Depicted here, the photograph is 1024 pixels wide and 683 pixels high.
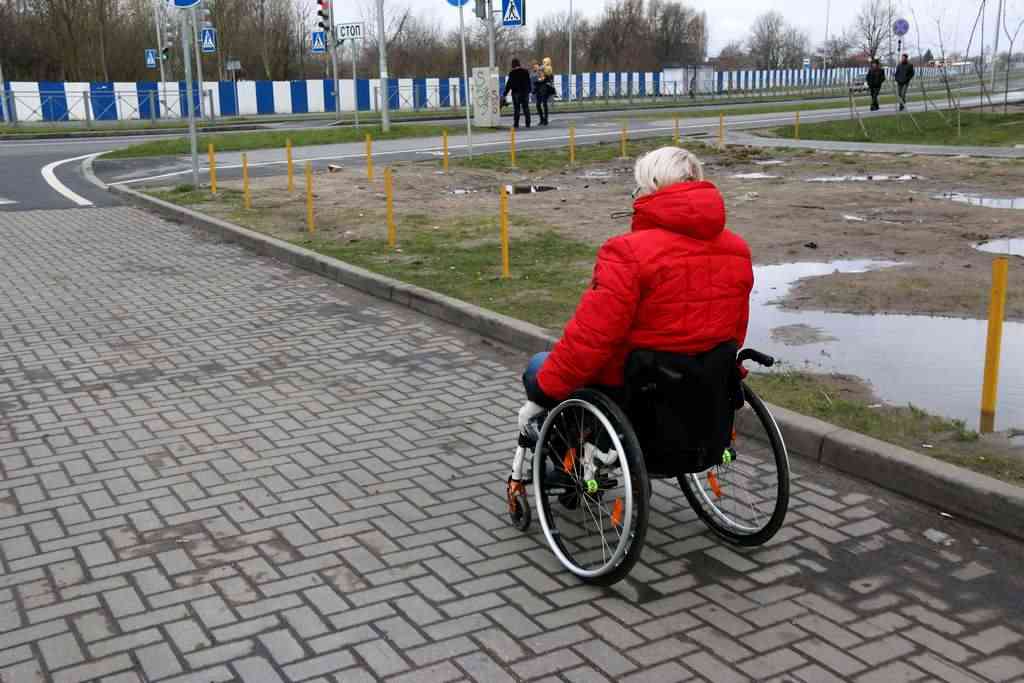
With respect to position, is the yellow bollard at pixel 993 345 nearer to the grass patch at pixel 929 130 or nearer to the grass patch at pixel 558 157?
the grass patch at pixel 558 157

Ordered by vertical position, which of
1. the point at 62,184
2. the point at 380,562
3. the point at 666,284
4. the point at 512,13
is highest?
the point at 512,13

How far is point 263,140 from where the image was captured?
97.5 feet

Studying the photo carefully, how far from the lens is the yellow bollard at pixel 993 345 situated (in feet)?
18.3

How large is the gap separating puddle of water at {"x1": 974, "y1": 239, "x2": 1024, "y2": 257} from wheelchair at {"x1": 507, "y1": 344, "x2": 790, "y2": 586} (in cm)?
711

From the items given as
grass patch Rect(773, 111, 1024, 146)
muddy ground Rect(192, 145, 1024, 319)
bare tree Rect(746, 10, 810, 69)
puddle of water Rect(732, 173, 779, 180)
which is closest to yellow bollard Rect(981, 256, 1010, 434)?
muddy ground Rect(192, 145, 1024, 319)

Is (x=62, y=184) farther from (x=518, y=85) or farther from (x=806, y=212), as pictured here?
(x=518, y=85)

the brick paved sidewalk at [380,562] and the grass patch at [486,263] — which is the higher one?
the grass patch at [486,263]

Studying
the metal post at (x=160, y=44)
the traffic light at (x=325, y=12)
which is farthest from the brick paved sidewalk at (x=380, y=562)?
the metal post at (x=160, y=44)

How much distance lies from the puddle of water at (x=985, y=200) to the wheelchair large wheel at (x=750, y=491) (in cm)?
1102

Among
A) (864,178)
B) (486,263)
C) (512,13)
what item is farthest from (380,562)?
(512,13)

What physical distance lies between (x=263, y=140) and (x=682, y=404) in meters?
27.2

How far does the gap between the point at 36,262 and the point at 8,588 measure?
→ 338 inches

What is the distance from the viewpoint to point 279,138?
1184 inches

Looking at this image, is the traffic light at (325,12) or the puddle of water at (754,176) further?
the traffic light at (325,12)
